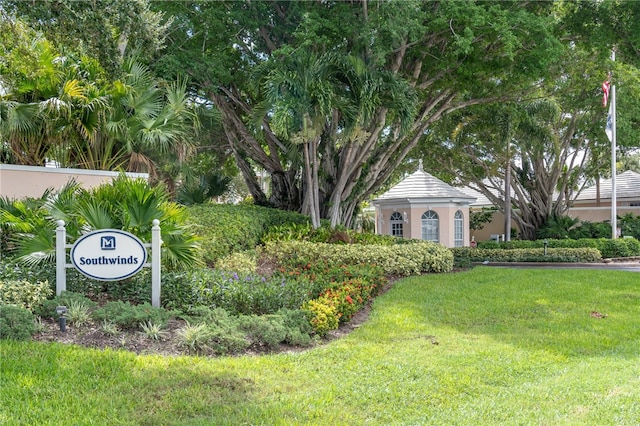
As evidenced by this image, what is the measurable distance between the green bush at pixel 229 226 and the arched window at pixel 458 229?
1140cm

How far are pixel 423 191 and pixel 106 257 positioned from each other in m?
17.7

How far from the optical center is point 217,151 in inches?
Result: 884

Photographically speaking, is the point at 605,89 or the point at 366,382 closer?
the point at 366,382

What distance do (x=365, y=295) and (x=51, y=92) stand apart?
7.55m

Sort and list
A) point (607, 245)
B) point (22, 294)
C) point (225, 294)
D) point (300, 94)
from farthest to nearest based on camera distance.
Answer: point (607, 245) → point (300, 94) → point (225, 294) → point (22, 294)

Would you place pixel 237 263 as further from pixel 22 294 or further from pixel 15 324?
pixel 15 324

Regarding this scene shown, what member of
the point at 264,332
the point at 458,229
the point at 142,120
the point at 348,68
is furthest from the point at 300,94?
the point at 458,229

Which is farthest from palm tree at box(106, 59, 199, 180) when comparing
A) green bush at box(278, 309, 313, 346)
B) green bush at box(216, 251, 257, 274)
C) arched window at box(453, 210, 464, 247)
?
arched window at box(453, 210, 464, 247)

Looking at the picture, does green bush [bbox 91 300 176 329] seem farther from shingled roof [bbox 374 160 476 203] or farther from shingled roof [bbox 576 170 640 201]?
shingled roof [bbox 576 170 640 201]

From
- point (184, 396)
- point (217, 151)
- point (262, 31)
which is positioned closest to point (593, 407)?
point (184, 396)

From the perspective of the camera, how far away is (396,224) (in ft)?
78.1

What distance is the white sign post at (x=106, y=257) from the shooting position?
6.88 metres

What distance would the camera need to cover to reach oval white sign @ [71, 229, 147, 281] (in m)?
6.89

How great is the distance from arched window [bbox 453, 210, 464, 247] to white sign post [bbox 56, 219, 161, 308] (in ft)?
61.3
